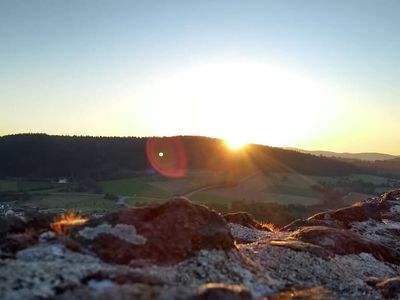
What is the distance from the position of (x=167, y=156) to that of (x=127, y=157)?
15.6 m

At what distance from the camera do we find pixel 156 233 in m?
18.5

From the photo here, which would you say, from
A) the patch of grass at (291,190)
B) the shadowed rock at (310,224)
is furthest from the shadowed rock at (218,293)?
the patch of grass at (291,190)

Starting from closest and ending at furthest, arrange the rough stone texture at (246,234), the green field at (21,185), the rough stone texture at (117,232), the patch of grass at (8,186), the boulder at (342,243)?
1. the rough stone texture at (117,232)
2. the boulder at (342,243)
3. the rough stone texture at (246,234)
4. the patch of grass at (8,186)
5. the green field at (21,185)

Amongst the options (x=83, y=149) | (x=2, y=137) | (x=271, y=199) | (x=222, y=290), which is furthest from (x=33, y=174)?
(x=222, y=290)

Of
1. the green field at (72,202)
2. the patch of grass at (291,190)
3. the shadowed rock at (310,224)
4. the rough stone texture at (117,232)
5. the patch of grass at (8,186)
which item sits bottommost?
the green field at (72,202)

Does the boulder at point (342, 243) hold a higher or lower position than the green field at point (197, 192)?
higher

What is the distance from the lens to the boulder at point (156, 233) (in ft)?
56.3

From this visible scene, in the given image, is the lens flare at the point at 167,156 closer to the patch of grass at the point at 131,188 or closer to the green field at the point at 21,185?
the patch of grass at the point at 131,188

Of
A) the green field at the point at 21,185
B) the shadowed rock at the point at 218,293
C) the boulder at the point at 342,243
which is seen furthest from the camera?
the green field at the point at 21,185

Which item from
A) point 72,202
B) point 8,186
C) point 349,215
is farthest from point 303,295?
point 8,186

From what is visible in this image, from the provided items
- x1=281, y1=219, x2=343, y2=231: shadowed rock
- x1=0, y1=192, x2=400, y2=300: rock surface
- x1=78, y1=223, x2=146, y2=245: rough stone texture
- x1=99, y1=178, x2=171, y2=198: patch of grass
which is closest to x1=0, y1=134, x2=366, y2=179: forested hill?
x1=99, y1=178, x2=171, y2=198: patch of grass

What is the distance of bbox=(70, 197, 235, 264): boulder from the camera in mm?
17172

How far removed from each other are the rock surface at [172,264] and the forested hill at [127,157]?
134520 millimetres

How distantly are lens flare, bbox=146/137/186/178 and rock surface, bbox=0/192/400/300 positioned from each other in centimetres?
13607
